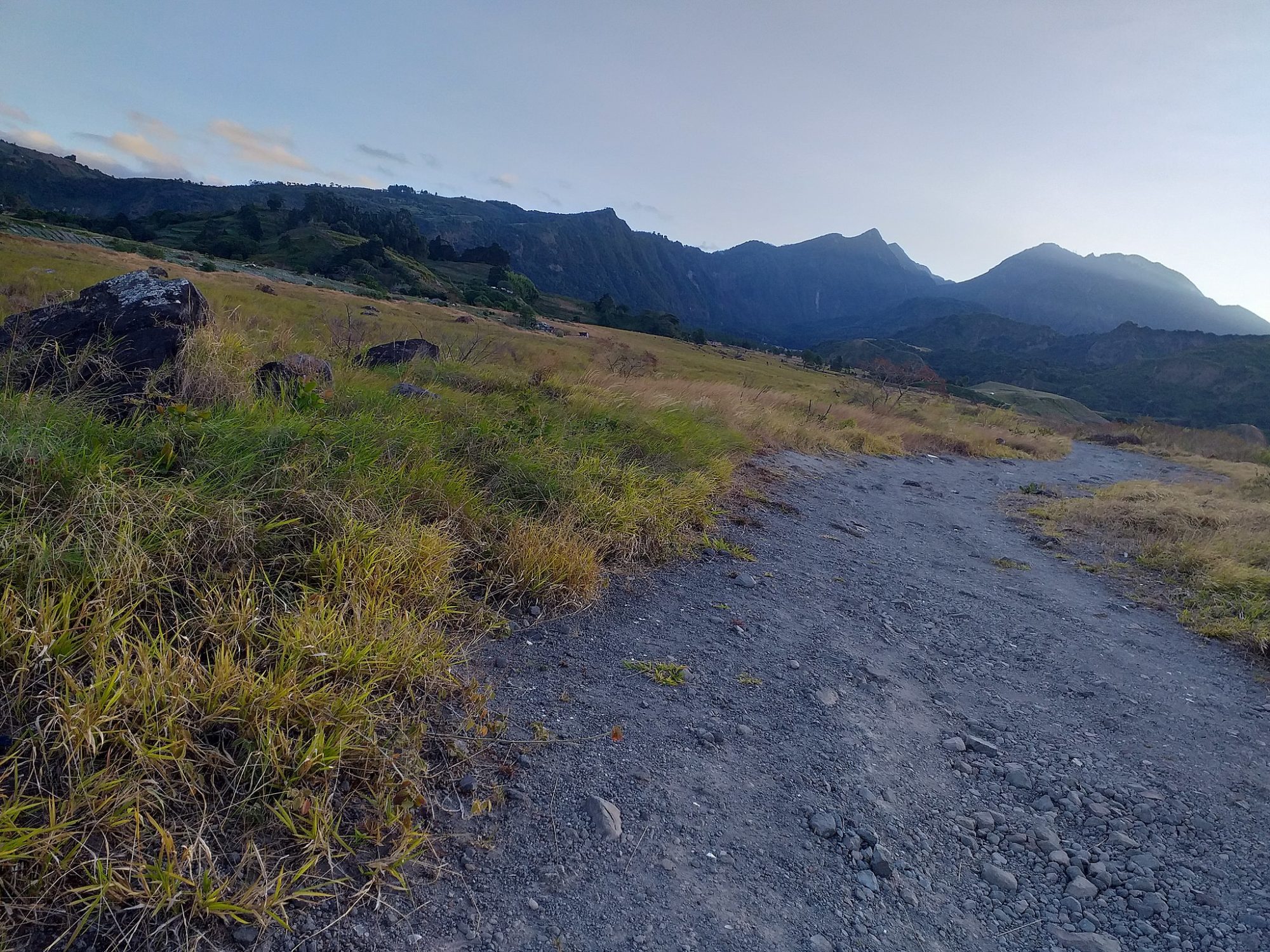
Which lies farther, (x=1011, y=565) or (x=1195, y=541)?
(x=1195, y=541)

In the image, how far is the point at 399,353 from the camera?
27.9 feet

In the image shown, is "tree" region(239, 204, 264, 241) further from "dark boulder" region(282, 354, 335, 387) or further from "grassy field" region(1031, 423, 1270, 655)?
"grassy field" region(1031, 423, 1270, 655)

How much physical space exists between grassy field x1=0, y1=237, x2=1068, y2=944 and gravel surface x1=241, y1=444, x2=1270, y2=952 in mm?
241

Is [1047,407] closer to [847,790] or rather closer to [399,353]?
[399,353]

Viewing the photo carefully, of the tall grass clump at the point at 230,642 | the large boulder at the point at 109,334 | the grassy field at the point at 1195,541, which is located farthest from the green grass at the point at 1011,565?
the large boulder at the point at 109,334

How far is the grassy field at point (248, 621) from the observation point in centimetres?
166

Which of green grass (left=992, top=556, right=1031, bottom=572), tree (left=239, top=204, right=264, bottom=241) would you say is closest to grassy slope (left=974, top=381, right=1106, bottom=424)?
green grass (left=992, top=556, right=1031, bottom=572)

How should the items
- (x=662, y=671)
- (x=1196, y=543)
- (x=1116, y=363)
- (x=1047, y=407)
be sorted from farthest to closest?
(x=1116, y=363)
(x=1047, y=407)
(x=1196, y=543)
(x=662, y=671)

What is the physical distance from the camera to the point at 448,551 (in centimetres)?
338

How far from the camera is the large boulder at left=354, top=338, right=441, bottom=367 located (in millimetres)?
8090

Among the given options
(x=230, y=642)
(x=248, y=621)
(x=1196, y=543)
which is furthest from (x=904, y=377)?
(x=230, y=642)

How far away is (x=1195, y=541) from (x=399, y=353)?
391 inches

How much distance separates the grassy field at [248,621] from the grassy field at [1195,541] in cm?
475

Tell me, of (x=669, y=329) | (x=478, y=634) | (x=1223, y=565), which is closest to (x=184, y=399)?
(x=478, y=634)
